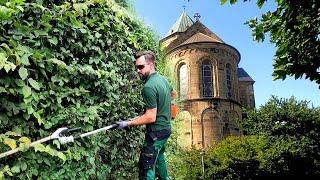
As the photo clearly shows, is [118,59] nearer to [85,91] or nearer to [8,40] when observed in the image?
[85,91]

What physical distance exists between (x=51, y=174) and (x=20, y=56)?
124 centimetres

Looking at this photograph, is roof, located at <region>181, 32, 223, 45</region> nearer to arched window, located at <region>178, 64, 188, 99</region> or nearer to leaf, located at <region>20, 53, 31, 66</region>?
arched window, located at <region>178, 64, 188, 99</region>

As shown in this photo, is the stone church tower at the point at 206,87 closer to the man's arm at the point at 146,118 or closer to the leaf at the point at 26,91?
the man's arm at the point at 146,118

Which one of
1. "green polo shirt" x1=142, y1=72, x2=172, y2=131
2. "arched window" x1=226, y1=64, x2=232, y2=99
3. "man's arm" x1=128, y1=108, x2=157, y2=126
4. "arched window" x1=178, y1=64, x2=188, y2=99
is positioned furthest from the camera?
"arched window" x1=226, y1=64, x2=232, y2=99

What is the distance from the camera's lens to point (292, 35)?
7957 mm

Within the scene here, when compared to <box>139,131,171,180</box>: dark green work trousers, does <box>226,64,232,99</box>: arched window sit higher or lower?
higher

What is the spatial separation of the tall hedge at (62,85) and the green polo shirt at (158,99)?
28.3 inches

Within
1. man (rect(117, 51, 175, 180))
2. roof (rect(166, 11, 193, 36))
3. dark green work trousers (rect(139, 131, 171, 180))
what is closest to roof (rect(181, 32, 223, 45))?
roof (rect(166, 11, 193, 36))

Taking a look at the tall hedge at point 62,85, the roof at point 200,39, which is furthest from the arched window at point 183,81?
the tall hedge at point 62,85

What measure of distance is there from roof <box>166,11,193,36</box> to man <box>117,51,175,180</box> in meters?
54.5

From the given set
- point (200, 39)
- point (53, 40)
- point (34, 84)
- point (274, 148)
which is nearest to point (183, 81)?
point (200, 39)

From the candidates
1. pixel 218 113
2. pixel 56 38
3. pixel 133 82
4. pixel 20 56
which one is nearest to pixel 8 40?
pixel 20 56

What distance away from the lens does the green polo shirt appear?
4.02 meters

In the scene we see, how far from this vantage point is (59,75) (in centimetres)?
422
